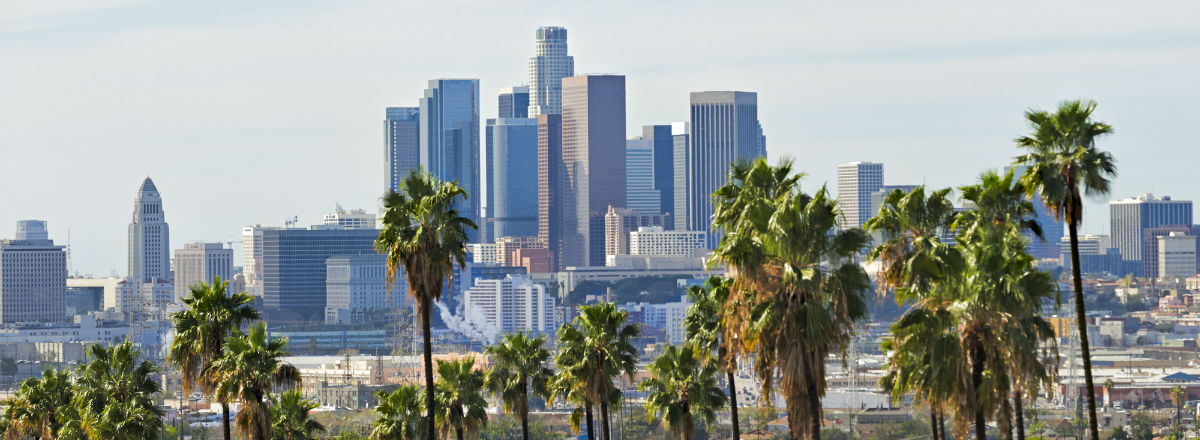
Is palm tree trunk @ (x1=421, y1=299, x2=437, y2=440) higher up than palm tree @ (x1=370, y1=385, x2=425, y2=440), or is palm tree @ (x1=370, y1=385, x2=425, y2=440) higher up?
palm tree trunk @ (x1=421, y1=299, x2=437, y2=440)

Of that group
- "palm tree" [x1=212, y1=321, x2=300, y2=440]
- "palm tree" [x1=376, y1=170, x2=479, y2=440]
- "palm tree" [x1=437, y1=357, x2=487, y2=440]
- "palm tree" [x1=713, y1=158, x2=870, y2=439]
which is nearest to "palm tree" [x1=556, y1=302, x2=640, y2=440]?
"palm tree" [x1=437, y1=357, x2=487, y2=440]

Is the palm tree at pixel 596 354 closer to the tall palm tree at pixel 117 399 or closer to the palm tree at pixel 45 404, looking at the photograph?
the tall palm tree at pixel 117 399

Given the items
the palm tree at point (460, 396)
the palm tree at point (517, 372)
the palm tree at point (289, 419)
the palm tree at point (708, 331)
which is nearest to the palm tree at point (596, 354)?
the palm tree at point (708, 331)

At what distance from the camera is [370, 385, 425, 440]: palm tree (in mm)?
49406

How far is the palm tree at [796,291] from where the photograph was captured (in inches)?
1309

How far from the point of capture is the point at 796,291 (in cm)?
3322

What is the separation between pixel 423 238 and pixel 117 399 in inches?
472

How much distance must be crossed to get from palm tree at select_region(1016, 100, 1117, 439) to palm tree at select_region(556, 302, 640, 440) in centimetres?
1402

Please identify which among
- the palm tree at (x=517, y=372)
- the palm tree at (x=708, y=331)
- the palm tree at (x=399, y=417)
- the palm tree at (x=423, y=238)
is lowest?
the palm tree at (x=399, y=417)

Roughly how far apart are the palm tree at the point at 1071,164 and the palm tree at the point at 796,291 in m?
4.09

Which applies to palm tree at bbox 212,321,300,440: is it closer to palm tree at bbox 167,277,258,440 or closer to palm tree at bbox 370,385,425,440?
palm tree at bbox 167,277,258,440

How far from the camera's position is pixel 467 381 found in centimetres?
5031

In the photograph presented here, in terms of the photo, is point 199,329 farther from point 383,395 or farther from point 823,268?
point 823,268

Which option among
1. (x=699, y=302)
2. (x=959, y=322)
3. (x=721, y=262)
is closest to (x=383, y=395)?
(x=699, y=302)
